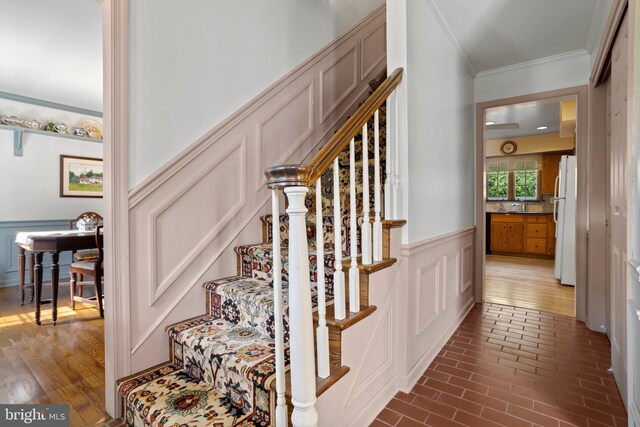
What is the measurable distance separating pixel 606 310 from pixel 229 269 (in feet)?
10.0

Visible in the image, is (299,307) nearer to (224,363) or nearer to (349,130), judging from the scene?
(224,363)

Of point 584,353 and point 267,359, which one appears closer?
point 267,359

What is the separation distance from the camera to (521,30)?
2.60 meters

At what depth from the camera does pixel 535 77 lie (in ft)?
10.4

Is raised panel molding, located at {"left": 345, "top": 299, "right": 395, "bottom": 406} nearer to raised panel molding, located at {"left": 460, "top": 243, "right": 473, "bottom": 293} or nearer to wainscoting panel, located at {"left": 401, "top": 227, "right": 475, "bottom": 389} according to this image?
wainscoting panel, located at {"left": 401, "top": 227, "right": 475, "bottom": 389}

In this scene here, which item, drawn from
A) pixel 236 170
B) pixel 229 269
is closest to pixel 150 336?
pixel 229 269

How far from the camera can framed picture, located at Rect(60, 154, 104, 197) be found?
4.63m

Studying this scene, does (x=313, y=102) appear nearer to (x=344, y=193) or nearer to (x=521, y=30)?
(x=344, y=193)

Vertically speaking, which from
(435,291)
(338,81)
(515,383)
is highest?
(338,81)

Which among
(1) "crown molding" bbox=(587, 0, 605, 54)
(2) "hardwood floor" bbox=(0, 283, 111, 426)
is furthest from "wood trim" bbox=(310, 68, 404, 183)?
(1) "crown molding" bbox=(587, 0, 605, 54)

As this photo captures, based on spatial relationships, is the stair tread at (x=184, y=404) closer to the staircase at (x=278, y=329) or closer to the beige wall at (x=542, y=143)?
the staircase at (x=278, y=329)

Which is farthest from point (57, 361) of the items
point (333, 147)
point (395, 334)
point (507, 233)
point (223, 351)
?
point (507, 233)

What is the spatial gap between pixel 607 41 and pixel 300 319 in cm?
259

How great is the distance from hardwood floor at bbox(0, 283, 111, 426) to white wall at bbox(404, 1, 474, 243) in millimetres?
1941
